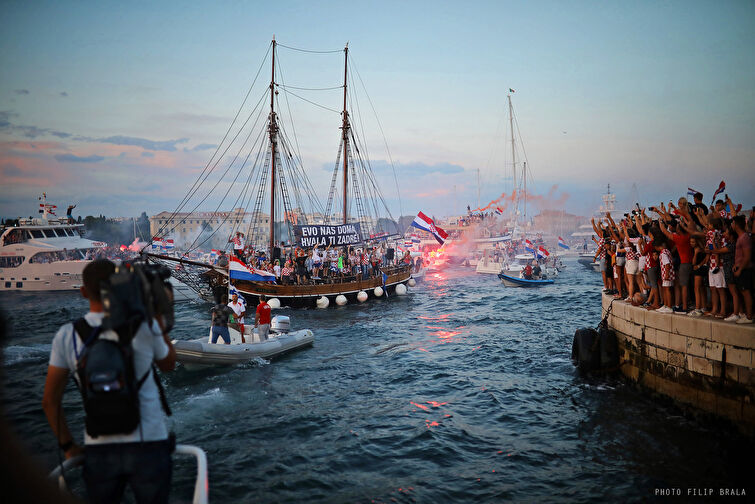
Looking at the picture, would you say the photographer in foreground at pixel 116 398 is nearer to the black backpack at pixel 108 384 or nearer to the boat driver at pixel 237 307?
the black backpack at pixel 108 384

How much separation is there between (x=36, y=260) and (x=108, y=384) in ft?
139

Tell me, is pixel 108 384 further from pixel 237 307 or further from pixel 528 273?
pixel 528 273

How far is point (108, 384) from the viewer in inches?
108

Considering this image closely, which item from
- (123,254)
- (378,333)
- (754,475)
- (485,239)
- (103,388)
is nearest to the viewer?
(103,388)

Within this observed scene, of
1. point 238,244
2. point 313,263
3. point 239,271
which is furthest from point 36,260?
point 239,271

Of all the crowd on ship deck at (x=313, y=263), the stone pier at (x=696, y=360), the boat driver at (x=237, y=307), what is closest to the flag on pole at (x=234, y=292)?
the boat driver at (x=237, y=307)

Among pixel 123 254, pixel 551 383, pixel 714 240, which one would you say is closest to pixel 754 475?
pixel 714 240

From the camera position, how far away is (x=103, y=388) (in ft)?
9.02

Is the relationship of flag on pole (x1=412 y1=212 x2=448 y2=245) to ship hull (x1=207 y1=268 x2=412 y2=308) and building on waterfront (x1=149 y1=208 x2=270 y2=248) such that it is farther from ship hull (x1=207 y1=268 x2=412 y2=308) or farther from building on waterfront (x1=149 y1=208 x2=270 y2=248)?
building on waterfront (x1=149 y1=208 x2=270 y2=248)

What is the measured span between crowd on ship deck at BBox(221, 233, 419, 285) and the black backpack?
21882mm

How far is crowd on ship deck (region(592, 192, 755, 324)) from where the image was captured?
25.8ft

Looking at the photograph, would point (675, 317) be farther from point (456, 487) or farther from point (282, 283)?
point (282, 283)

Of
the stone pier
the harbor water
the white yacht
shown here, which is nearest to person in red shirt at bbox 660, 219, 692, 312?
the stone pier

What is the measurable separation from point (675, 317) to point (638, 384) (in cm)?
216
